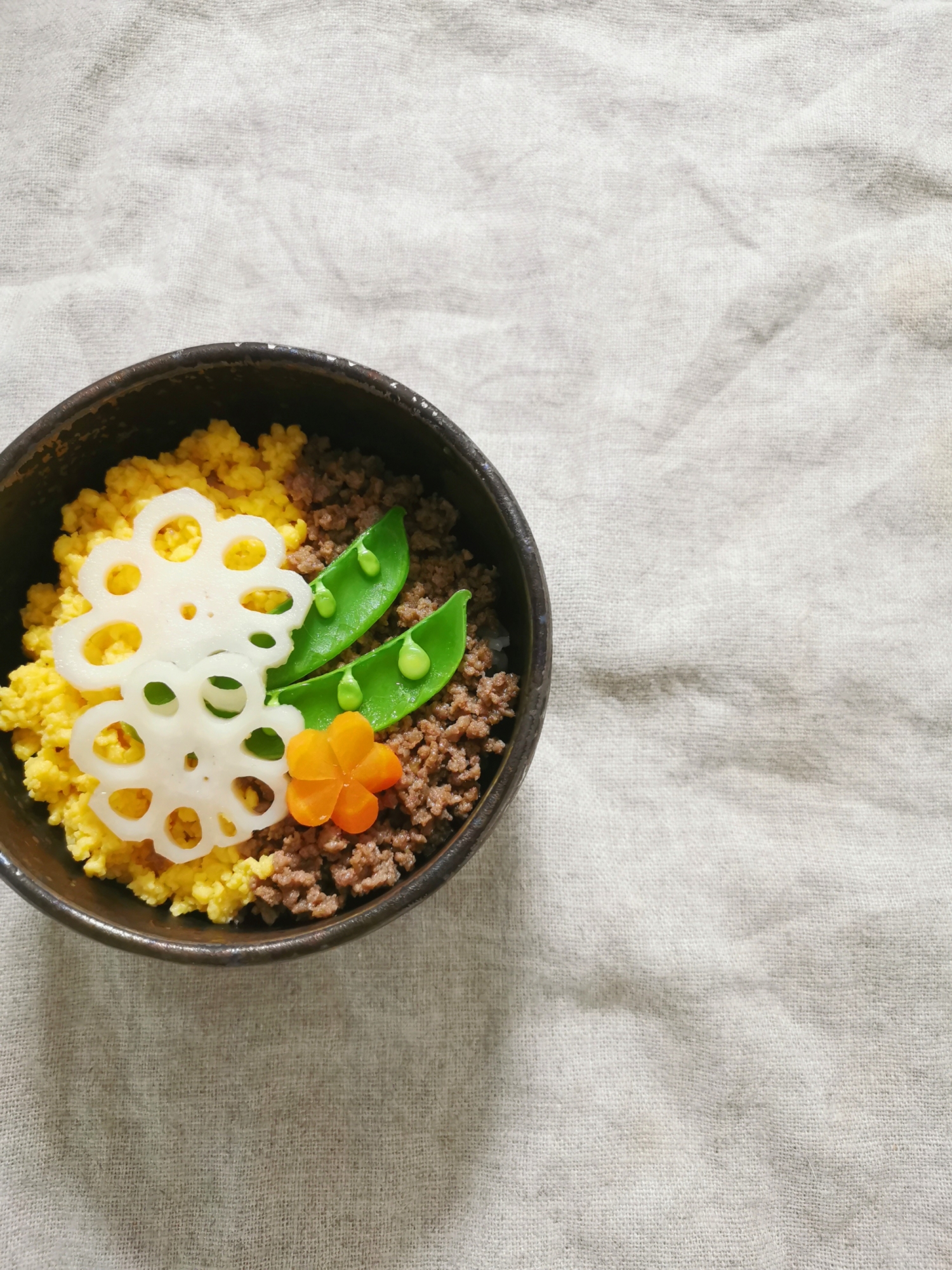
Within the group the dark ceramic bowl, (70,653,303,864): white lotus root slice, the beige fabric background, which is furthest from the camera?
the beige fabric background

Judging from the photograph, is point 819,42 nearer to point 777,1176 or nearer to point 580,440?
point 580,440

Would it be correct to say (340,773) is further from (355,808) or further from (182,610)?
(182,610)

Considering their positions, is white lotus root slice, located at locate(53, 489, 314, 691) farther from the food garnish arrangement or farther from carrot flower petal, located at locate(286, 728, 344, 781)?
carrot flower petal, located at locate(286, 728, 344, 781)

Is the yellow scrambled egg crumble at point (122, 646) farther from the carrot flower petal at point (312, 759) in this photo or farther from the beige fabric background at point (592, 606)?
the beige fabric background at point (592, 606)

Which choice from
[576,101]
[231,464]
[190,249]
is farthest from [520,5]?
[231,464]

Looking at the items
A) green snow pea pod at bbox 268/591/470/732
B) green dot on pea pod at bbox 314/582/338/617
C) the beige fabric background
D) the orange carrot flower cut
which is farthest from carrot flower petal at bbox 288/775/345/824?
the beige fabric background

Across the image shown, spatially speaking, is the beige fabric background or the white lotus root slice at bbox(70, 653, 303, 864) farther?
the beige fabric background

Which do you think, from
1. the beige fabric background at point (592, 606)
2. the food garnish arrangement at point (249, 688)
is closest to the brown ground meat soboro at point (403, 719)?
the food garnish arrangement at point (249, 688)

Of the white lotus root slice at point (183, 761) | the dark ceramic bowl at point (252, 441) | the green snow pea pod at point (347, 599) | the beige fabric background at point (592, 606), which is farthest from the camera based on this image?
the beige fabric background at point (592, 606)
